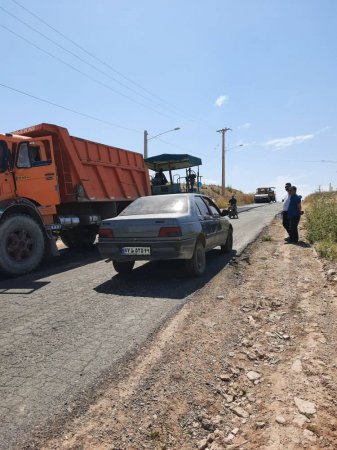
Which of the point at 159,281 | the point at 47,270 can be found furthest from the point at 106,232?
the point at 47,270

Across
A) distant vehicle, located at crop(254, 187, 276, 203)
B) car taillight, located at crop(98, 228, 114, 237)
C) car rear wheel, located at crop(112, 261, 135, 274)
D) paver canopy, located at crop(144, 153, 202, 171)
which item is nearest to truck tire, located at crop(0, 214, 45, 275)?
car rear wheel, located at crop(112, 261, 135, 274)

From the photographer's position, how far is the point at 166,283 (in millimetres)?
6379

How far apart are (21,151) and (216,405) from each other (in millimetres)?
7417

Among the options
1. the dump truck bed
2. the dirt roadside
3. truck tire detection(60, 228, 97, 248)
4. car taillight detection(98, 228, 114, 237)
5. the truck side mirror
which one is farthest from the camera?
truck tire detection(60, 228, 97, 248)

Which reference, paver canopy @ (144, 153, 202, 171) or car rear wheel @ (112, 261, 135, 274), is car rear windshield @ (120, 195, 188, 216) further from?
paver canopy @ (144, 153, 202, 171)

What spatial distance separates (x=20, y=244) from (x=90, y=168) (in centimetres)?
367

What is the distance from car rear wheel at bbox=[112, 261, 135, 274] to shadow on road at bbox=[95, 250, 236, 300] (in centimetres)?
10

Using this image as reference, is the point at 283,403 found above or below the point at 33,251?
below

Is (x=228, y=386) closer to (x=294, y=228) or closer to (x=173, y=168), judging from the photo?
(x=294, y=228)

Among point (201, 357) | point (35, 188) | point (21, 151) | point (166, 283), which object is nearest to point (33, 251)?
point (35, 188)

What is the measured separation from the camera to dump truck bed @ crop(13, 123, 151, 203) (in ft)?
32.3

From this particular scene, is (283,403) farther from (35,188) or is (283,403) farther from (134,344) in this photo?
(35,188)

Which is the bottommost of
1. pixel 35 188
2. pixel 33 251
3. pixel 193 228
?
pixel 33 251

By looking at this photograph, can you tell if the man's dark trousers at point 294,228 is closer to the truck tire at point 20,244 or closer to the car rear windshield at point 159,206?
the car rear windshield at point 159,206
